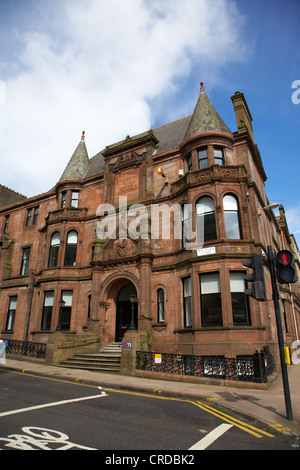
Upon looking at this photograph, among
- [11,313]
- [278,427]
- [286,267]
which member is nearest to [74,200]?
[11,313]

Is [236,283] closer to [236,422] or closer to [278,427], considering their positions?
[236,422]

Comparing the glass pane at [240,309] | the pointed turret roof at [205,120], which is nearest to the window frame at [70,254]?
the pointed turret roof at [205,120]

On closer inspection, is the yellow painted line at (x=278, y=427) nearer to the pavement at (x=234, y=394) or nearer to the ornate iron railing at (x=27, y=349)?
the pavement at (x=234, y=394)

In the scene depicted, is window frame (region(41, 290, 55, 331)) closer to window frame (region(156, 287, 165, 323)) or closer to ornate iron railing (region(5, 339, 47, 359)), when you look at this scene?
ornate iron railing (region(5, 339, 47, 359))

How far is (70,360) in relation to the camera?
57.5ft

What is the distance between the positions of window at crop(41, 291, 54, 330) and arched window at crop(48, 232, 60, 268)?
2.46 m

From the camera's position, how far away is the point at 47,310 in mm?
22844

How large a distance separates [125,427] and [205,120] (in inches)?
748

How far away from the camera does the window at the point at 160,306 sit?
18766mm

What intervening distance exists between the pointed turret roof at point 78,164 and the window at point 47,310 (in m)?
10.5

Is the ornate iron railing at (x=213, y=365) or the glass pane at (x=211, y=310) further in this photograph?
the glass pane at (x=211, y=310)
